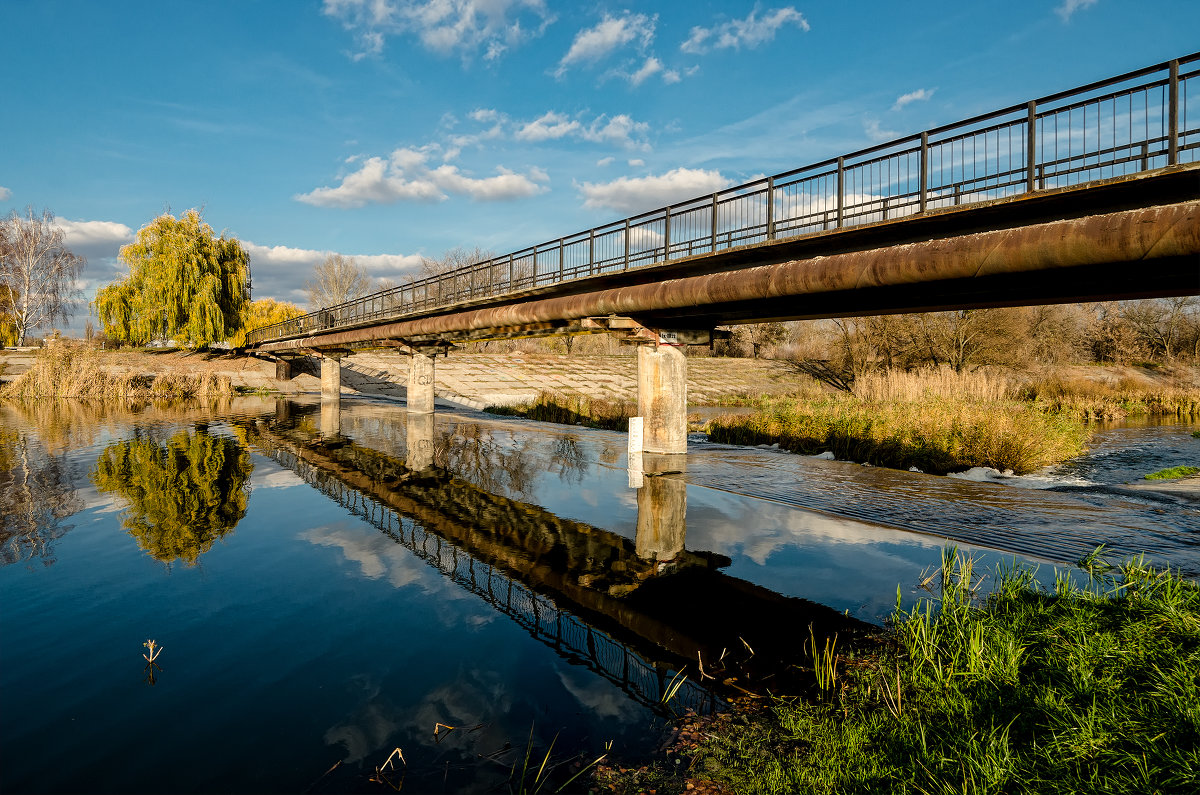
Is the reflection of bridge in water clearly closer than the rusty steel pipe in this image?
Yes

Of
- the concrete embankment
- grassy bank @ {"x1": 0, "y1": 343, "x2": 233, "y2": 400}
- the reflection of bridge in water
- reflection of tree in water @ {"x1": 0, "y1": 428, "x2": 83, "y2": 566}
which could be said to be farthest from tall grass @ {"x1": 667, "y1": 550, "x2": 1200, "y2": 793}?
grassy bank @ {"x1": 0, "y1": 343, "x2": 233, "y2": 400}

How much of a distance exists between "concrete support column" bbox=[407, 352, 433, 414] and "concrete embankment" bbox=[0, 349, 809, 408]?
20.4 feet

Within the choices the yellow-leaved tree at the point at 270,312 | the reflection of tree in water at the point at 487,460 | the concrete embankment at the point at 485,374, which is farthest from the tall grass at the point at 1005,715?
the yellow-leaved tree at the point at 270,312

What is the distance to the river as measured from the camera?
170 inches

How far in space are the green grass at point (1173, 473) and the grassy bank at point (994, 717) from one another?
11505 mm

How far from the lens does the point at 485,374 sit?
46094mm

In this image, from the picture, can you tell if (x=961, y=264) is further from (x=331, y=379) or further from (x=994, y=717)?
(x=331, y=379)

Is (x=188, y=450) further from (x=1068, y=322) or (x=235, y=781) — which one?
(x=1068, y=322)

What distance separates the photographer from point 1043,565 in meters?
7.70

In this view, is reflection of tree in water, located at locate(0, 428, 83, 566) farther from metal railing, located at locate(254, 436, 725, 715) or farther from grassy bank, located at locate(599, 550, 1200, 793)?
grassy bank, located at locate(599, 550, 1200, 793)

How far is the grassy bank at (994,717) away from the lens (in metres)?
3.29

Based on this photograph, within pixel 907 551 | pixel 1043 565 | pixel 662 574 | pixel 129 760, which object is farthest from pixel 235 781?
pixel 1043 565

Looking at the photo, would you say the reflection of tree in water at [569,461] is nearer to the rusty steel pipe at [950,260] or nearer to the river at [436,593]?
the river at [436,593]

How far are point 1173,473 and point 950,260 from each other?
992 centimetres
